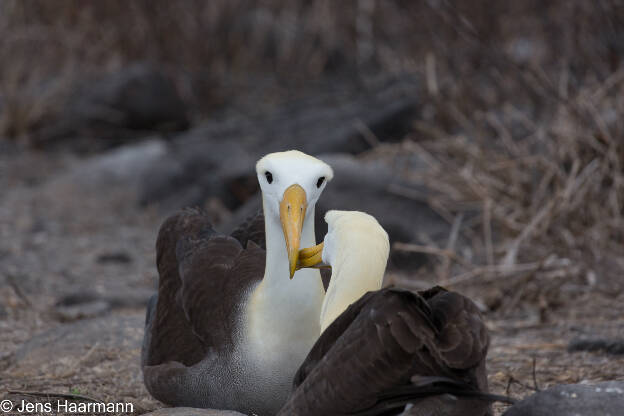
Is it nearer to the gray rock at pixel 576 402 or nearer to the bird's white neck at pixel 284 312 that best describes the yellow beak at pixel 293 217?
the bird's white neck at pixel 284 312

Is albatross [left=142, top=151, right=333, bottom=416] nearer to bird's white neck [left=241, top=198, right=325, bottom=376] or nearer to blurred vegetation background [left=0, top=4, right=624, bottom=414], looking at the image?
bird's white neck [left=241, top=198, right=325, bottom=376]

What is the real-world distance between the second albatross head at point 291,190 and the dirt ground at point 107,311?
0.96 m

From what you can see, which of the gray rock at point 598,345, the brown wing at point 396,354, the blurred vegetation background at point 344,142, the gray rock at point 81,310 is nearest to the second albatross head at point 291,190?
the brown wing at point 396,354

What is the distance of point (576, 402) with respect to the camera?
Answer: 2748 mm

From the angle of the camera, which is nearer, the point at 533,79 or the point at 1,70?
the point at 533,79

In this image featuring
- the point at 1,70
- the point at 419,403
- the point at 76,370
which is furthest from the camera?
the point at 1,70

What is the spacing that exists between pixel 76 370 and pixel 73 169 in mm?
5718

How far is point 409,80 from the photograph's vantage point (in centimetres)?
936

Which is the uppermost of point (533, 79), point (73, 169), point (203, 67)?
point (533, 79)

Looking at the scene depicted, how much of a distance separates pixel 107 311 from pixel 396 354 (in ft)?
11.1

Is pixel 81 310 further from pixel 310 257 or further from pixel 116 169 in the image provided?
pixel 116 169

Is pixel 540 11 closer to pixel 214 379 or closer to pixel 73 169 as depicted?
pixel 73 169

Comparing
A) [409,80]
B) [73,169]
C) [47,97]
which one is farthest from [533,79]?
[47,97]

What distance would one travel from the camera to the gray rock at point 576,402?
107 inches
